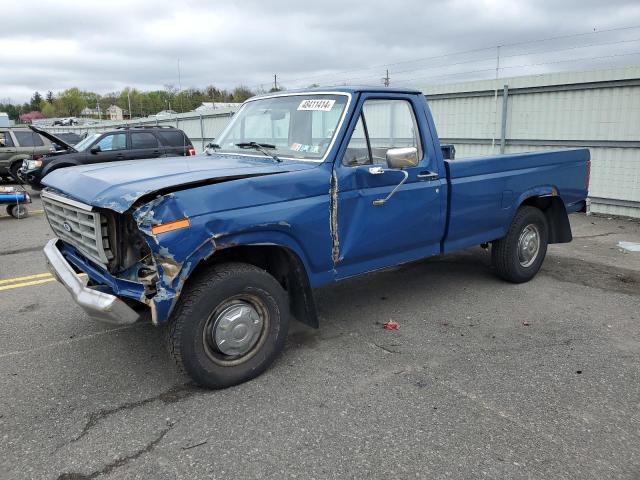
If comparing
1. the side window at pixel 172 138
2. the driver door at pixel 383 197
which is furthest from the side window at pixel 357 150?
the side window at pixel 172 138

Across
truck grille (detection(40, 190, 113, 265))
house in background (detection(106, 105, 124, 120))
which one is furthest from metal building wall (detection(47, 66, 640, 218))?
house in background (detection(106, 105, 124, 120))

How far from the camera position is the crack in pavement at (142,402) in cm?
310

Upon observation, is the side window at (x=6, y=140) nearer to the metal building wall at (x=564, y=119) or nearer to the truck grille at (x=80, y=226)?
the metal building wall at (x=564, y=119)

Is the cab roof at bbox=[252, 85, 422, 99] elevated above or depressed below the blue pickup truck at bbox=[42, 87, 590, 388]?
above

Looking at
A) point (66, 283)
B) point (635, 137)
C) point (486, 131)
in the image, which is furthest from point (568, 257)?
point (66, 283)

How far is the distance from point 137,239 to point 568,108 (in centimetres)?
947

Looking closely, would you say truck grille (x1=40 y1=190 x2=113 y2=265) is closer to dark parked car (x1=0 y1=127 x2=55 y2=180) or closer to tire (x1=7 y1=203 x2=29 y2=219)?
tire (x1=7 y1=203 x2=29 y2=219)

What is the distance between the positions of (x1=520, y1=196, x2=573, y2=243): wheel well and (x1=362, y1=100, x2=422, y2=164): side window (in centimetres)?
201

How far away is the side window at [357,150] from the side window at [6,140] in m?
15.1

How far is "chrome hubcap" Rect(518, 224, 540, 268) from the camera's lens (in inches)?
224

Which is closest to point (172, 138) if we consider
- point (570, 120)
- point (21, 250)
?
point (21, 250)

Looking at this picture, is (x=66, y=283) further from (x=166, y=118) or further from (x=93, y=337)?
(x=166, y=118)

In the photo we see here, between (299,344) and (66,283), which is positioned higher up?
(66,283)

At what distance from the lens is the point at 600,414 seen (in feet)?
10.4
